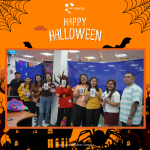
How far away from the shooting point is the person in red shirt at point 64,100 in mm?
2900

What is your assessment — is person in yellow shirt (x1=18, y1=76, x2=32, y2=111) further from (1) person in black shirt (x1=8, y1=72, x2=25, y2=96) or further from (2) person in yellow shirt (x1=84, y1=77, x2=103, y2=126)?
(2) person in yellow shirt (x1=84, y1=77, x2=103, y2=126)

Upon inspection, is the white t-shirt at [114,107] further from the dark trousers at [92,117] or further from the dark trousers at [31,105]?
the dark trousers at [31,105]

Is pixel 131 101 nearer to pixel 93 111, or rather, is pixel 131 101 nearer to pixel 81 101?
pixel 93 111

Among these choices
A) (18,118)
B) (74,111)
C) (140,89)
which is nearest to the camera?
(18,118)

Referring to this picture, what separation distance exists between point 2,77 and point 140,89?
8.03ft

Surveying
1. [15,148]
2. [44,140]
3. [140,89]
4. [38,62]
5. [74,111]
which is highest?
[38,62]

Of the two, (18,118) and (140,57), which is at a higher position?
(140,57)

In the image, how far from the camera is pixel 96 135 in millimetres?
2506

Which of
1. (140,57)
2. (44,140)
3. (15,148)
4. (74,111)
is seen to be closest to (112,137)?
(74,111)

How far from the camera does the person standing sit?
2369 millimetres

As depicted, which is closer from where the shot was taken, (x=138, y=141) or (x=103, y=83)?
(x=138, y=141)

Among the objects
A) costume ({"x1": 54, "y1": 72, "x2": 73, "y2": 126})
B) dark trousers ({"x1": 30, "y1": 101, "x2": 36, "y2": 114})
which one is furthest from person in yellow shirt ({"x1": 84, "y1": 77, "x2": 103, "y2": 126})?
dark trousers ({"x1": 30, "y1": 101, "x2": 36, "y2": 114})

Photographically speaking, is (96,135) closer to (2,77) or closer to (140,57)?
(140,57)

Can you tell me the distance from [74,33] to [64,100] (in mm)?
1351
